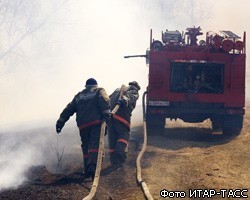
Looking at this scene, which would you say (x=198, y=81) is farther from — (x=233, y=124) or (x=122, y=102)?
(x=122, y=102)

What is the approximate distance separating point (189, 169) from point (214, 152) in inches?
62.7

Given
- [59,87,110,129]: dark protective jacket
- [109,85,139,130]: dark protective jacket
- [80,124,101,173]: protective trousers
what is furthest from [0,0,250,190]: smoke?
[80,124,101,173]: protective trousers

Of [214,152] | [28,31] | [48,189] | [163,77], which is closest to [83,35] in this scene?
[28,31]

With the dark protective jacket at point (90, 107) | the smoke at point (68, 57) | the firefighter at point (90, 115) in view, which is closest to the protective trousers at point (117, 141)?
the firefighter at point (90, 115)

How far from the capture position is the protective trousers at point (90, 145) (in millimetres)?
7072

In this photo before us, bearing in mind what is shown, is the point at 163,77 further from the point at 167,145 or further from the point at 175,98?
the point at 167,145

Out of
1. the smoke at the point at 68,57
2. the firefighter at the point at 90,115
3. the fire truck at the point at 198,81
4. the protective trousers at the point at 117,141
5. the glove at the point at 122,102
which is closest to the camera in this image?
the firefighter at the point at 90,115

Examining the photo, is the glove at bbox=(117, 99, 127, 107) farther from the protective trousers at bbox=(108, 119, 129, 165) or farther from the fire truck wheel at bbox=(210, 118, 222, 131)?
the fire truck wheel at bbox=(210, 118, 222, 131)

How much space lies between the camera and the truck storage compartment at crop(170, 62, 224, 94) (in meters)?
10.3

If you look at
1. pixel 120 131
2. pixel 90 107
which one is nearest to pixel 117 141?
pixel 120 131

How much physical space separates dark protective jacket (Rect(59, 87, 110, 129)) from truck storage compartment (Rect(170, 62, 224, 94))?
3.35 meters

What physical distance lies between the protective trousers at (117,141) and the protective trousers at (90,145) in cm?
73

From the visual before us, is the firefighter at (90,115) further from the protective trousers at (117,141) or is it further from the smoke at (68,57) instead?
the smoke at (68,57)

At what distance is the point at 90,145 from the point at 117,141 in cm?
100
